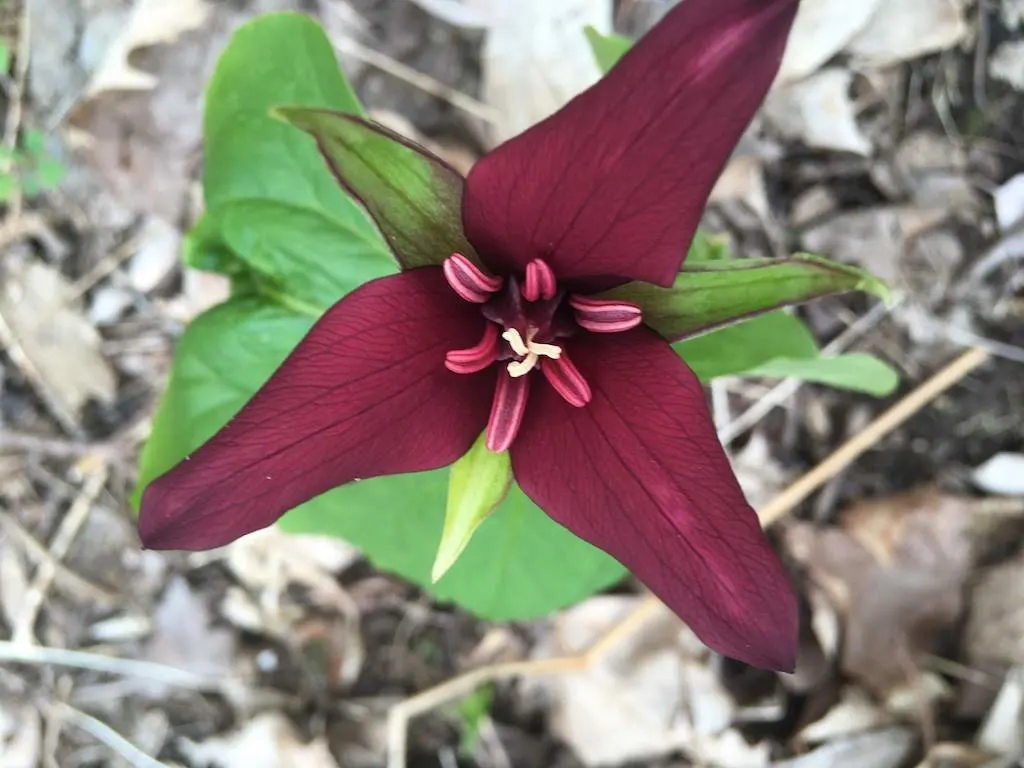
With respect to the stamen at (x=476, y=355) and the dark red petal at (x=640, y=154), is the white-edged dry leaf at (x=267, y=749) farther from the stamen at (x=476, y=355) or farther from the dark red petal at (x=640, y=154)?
the dark red petal at (x=640, y=154)

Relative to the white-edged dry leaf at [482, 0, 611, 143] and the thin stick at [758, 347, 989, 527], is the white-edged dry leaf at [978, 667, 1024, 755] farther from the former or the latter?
the white-edged dry leaf at [482, 0, 611, 143]

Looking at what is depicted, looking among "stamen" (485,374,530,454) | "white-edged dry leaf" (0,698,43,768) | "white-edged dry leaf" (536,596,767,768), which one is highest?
"stamen" (485,374,530,454)

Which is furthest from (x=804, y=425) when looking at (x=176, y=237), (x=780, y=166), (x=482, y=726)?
(x=176, y=237)

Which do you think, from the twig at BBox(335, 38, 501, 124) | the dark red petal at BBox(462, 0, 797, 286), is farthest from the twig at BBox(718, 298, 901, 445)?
the dark red petal at BBox(462, 0, 797, 286)

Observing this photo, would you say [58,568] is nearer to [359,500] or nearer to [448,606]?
[448,606]

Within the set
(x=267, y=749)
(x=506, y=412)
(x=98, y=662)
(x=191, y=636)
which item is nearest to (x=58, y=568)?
(x=98, y=662)

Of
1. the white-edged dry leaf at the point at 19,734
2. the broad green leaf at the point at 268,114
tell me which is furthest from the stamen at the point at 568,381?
the white-edged dry leaf at the point at 19,734
